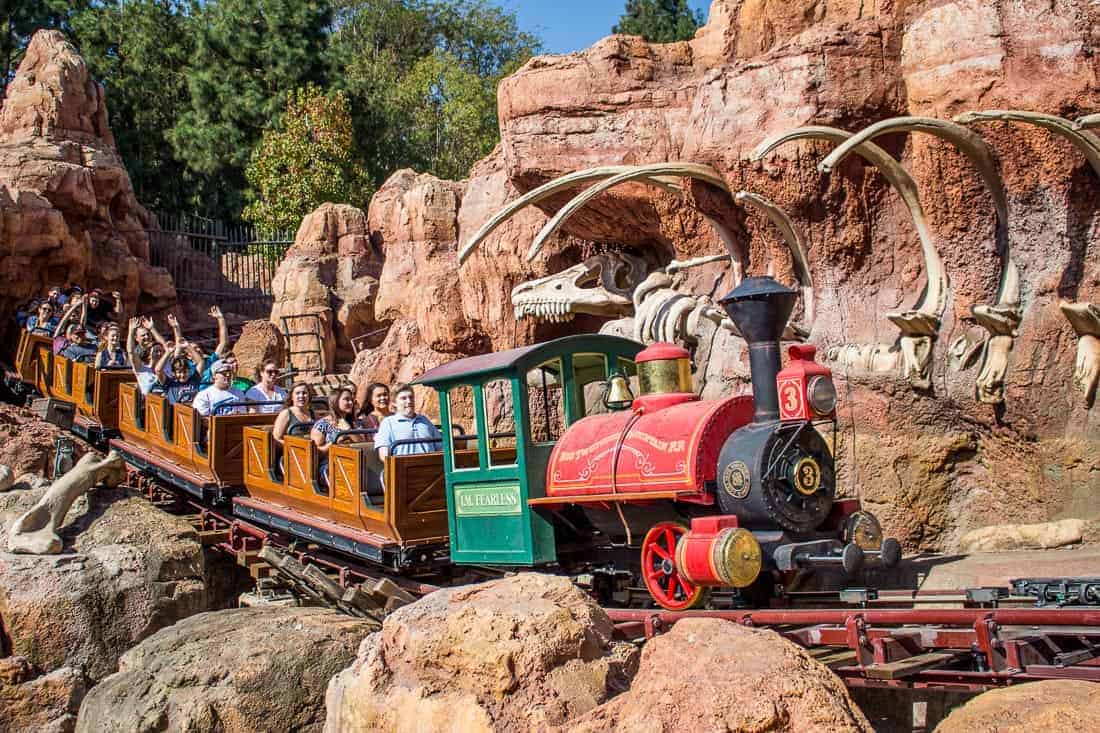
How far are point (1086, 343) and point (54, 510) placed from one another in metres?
9.25

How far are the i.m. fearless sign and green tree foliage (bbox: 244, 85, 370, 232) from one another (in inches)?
727

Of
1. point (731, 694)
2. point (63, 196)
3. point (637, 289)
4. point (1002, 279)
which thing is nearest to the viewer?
point (731, 694)

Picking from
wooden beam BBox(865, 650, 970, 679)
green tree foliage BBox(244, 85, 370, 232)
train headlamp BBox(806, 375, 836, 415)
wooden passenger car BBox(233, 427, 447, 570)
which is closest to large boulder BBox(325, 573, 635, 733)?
wooden beam BBox(865, 650, 970, 679)

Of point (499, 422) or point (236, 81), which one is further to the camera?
point (236, 81)

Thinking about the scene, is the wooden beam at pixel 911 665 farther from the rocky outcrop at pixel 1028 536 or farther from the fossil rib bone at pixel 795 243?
the fossil rib bone at pixel 795 243

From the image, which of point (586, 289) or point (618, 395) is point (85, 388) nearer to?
point (586, 289)

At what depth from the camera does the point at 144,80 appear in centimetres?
2867

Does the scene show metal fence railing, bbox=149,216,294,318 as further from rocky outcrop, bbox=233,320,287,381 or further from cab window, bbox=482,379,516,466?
cab window, bbox=482,379,516,466

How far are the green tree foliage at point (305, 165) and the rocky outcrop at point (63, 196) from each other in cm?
365

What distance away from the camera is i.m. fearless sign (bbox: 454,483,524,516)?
27.0 feet

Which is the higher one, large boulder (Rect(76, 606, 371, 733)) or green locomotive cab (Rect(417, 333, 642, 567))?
green locomotive cab (Rect(417, 333, 642, 567))

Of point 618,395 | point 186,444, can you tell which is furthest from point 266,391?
point 618,395

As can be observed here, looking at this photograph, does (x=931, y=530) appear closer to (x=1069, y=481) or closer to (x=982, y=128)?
(x=1069, y=481)

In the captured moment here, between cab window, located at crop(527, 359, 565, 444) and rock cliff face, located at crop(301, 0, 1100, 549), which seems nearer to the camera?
cab window, located at crop(527, 359, 565, 444)
